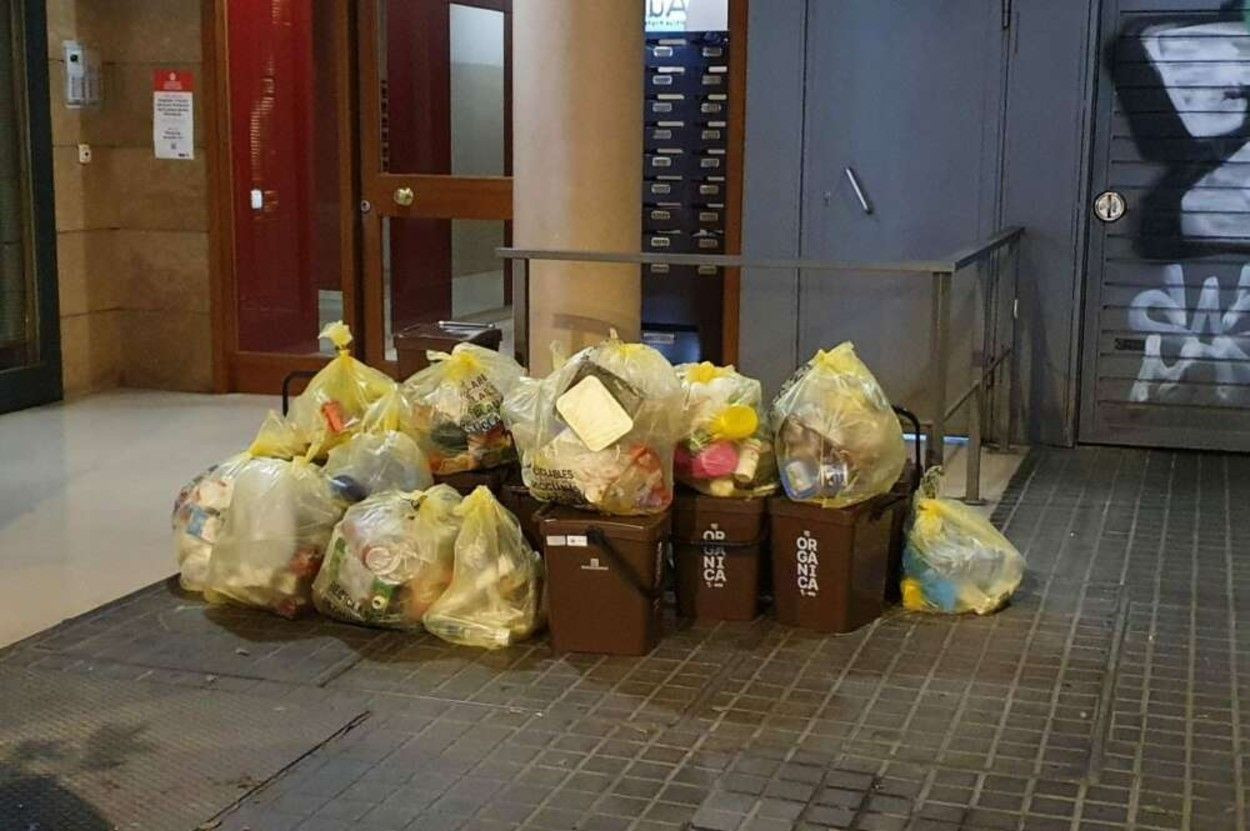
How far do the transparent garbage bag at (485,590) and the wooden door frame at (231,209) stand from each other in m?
3.89

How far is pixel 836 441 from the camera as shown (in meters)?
4.59

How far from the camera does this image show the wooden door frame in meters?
8.12

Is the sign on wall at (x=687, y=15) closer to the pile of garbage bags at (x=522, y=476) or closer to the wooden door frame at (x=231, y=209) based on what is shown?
the wooden door frame at (x=231, y=209)

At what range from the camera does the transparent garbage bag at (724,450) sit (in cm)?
471

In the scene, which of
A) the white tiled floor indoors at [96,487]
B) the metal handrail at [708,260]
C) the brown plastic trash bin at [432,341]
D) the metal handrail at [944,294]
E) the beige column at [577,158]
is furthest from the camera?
the brown plastic trash bin at [432,341]

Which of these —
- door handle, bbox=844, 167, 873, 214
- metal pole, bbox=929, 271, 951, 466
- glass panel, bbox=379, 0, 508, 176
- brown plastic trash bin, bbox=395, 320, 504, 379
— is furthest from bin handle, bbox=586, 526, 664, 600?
glass panel, bbox=379, 0, 508, 176

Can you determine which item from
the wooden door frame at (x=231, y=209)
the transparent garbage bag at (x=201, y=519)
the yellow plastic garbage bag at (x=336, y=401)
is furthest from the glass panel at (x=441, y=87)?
the transparent garbage bag at (x=201, y=519)

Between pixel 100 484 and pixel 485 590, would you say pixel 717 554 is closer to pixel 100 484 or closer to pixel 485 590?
pixel 485 590

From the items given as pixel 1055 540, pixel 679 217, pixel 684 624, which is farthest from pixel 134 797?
pixel 679 217

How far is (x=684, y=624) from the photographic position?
475 cm

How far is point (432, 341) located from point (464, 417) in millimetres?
1300

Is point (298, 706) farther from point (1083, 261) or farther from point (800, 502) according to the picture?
point (1083, 261)

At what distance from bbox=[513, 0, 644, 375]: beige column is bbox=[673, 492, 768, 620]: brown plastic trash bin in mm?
1271

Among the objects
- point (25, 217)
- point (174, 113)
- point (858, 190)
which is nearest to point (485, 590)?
point (858, 190)
